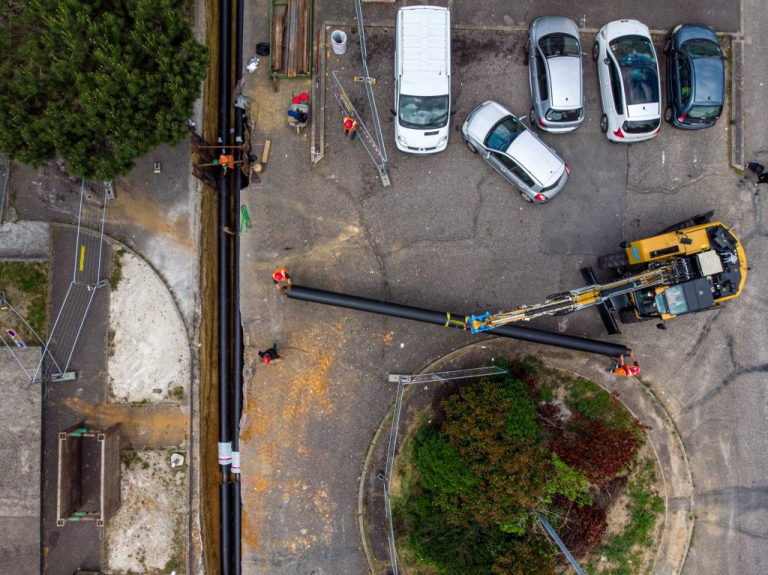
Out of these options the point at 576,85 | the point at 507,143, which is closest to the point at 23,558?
the point at 507,143

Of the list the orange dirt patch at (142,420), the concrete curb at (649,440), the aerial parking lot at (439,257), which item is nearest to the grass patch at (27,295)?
the orange dirt patch at (142,420)

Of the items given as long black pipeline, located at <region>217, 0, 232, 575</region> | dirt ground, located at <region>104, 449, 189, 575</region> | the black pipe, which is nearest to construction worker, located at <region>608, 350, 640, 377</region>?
the black pipe

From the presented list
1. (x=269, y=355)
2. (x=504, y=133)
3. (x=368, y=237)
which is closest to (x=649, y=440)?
(x=504, y=133)

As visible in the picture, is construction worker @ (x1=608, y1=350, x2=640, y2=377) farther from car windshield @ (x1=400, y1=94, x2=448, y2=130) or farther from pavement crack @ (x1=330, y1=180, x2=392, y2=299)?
car windshield @ (x1=400, y1=94, x2=448, y2=130)

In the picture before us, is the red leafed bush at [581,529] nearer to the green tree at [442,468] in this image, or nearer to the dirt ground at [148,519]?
the green tree at [442,468]

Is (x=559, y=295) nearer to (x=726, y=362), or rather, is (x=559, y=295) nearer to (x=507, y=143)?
(x=507, y=143)

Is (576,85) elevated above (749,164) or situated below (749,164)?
above
